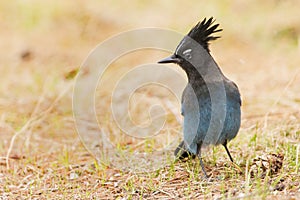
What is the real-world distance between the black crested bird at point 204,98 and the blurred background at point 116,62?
430 millimetres

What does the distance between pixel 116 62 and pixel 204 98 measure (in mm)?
4437

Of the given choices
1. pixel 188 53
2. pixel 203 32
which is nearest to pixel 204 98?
pixel 188 53

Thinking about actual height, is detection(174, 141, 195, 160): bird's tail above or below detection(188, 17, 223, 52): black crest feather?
below

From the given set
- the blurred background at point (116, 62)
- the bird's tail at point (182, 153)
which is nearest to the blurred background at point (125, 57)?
the blurred background at point (116, 62)

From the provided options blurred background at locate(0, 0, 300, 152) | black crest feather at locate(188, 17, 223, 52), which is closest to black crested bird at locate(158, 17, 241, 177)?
black crest feather at locate(188, 17, 223, 52)

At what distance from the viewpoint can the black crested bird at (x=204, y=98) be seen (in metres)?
4.05

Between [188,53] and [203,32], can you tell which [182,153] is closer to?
[188,53]

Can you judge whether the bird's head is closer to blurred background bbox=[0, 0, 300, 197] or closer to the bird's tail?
the bird's tail

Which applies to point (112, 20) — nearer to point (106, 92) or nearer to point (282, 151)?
point (106, 92)

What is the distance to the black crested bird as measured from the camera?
4.05 m

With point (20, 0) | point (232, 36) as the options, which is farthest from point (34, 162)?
point (20, 0)

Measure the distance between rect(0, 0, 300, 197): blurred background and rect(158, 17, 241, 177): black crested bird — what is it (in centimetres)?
43

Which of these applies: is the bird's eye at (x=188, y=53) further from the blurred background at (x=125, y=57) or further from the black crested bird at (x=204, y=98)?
the blurred background at (x=125, y=57)

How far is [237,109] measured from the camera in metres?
4.16
